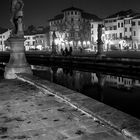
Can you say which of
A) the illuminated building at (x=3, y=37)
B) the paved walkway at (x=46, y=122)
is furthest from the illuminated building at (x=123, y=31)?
the paved walkway at (x=46, y=122)

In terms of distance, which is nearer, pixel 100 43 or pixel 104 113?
pixel 104 113

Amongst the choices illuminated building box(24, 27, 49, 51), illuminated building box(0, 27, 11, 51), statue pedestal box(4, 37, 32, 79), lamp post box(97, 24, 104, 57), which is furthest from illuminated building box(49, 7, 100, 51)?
statue pedestal box(4, 37, 32, 79)

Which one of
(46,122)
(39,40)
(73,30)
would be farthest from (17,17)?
(39,40)

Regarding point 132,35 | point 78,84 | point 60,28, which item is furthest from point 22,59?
point 60,28

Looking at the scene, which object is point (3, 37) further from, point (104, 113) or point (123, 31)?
point (104, 113)

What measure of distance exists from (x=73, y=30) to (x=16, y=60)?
74797 millimetres

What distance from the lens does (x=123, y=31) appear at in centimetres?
8131

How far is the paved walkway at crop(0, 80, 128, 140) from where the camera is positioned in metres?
3.58

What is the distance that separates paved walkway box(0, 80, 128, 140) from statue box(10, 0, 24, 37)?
17.8 ft

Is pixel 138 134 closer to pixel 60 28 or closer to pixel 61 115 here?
pixel 61 115

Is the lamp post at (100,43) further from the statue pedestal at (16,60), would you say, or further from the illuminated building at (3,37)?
the illuminated building at (3,37)

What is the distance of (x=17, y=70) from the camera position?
10.9 meters

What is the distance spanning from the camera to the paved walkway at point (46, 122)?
3.58 m

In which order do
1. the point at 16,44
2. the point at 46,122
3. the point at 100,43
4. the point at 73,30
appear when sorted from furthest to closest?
1. the point at 73,30
2. the point at 100,43
3. the point at 16,44
4. the point at 46,122
